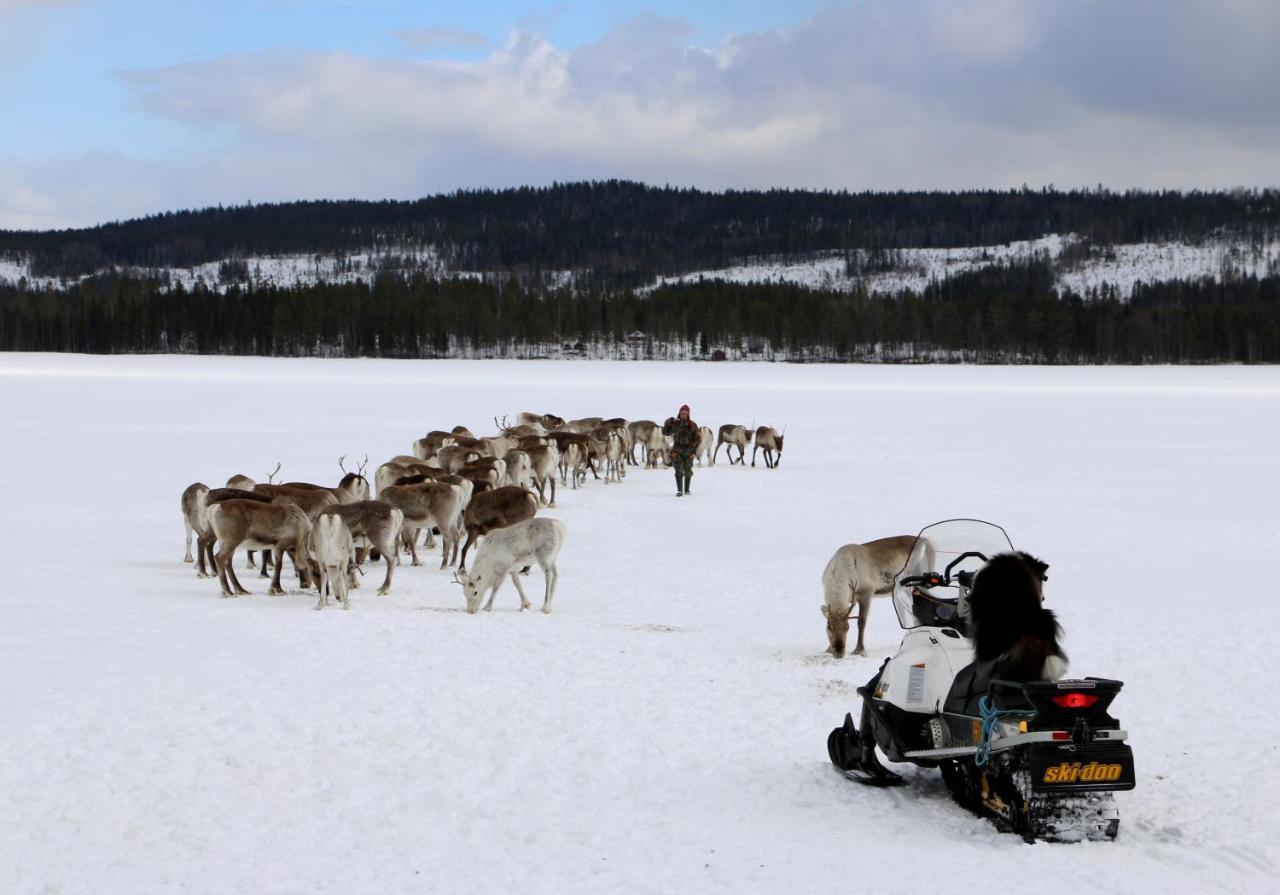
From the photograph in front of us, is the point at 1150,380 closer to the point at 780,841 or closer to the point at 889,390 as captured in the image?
the point at 889,390

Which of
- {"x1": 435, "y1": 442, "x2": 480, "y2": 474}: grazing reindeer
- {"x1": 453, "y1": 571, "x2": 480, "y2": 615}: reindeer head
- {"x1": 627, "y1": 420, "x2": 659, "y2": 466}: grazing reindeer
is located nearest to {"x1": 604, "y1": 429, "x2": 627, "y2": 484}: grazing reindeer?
{"x1": 627, "y1": 420, "x2": 659, "y2": 466}: grazing reindeer

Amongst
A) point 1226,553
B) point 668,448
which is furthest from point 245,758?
point 668,448

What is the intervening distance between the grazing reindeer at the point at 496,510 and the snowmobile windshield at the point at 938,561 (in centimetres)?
857

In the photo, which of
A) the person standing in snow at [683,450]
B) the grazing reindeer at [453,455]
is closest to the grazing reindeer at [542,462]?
the grazing reindeer at [453,455]

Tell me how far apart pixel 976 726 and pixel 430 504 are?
34.5 ft

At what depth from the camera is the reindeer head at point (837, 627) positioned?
409 inches

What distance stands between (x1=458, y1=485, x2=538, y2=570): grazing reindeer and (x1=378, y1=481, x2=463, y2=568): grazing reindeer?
213 millimetres

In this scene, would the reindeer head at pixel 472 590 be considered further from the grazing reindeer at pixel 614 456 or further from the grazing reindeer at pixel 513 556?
the grazing reindeer at pixel 614 456

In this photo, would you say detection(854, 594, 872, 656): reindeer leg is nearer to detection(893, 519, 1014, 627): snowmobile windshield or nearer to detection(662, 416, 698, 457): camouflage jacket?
detection(893, 519, 1014, 627): snowmobile windshield

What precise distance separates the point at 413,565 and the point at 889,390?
168ft

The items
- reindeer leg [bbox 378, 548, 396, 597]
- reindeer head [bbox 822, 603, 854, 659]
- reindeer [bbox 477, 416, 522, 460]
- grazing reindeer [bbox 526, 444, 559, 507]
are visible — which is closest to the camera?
reindeer head [bbox 822, 603, 854, 659]

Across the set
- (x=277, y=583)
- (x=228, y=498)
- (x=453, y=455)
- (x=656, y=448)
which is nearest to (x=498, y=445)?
(x=453, y=455)

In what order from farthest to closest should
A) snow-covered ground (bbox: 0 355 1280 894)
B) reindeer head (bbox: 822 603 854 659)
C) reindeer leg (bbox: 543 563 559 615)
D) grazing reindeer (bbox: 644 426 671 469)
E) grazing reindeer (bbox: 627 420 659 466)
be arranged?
grazing reindeer (bbox: 627 420 659 466) → grazing reindeer (bbox: 644 426 671 469) → reindeer leg (bbox: 543 563 559 615) → reindeer head (bbox: 822 603 854 659) → snow-covered ground (bbox: 0 355 1280 894)

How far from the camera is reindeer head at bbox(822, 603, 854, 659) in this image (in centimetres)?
1039
